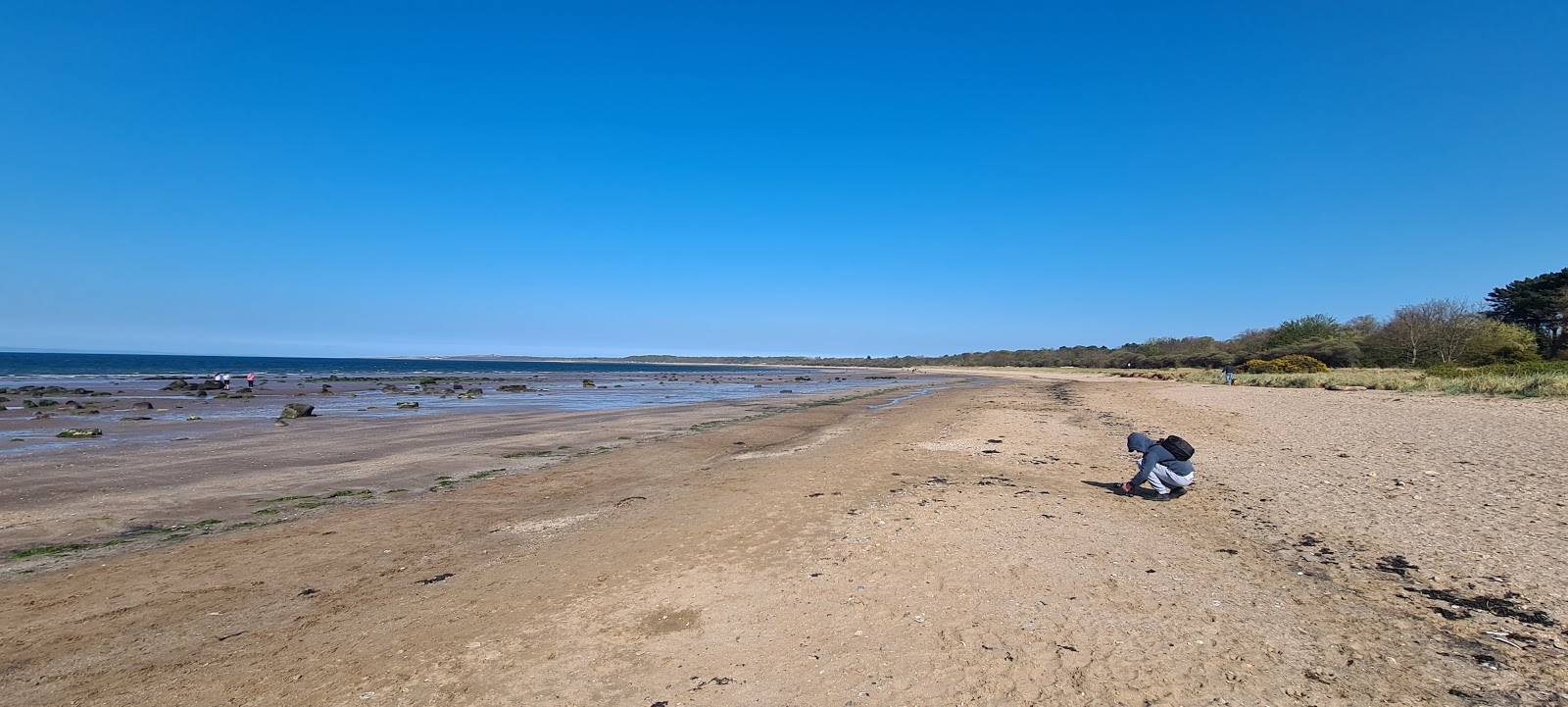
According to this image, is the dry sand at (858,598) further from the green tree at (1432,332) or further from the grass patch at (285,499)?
the green tree at (1432,332)

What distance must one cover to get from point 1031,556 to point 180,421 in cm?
2672

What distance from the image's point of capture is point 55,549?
23.7 feet

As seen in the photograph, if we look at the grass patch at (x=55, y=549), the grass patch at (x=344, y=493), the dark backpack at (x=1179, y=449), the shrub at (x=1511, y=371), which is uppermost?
the shrub at (x=1511, y=371)

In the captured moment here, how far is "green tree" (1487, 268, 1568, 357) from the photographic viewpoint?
136 ft

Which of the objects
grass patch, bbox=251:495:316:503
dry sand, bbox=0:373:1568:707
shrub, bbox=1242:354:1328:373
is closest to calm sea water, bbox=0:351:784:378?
grass patch, bbox=251:495:316:503

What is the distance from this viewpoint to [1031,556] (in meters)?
6.10

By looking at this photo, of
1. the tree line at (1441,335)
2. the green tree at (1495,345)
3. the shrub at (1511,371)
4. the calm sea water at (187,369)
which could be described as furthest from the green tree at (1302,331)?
the calm sea water at (187,369)

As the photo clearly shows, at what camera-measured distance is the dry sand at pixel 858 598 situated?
3908mm

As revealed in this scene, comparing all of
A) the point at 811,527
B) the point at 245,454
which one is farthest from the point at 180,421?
the point at 811,527

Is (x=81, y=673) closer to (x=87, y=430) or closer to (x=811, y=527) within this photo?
(x=811, y=527)

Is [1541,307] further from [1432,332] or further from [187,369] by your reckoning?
[187,369]

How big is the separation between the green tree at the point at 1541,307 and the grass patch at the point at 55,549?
6536 cm

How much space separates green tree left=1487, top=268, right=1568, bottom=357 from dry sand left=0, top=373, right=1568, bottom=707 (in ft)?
164

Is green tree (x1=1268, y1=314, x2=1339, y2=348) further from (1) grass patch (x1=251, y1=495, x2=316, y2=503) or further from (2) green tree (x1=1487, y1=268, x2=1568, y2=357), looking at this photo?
(1) grass patch (x1=251, y1=495, x2=316, y2=503)
